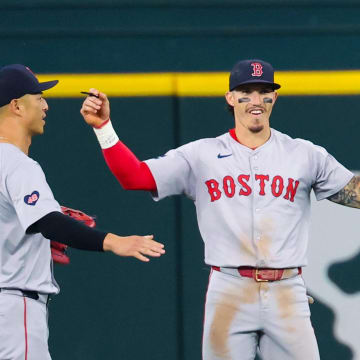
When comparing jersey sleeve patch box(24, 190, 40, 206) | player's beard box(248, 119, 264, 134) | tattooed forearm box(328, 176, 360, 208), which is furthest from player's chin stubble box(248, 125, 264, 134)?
jersey sleeve patch box(24, 190, 40, 206)

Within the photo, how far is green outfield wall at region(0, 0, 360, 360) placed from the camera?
577cm

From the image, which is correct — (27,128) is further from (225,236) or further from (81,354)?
(81,354)

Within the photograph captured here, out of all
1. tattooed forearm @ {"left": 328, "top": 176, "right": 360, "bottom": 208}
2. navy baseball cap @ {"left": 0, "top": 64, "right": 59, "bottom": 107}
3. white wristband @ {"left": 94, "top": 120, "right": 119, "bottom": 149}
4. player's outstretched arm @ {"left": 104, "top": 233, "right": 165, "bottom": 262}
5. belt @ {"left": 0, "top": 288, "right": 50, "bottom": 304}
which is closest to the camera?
player's outstretched arm @ {"left": 104, "top": 233, "right": 165, "bottom": 262}

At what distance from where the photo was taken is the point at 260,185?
4.88m

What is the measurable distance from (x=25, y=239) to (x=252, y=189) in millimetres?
1077

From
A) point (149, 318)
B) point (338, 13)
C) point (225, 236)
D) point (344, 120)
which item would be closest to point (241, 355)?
point (225, 236)

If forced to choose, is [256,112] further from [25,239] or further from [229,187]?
[25,239]

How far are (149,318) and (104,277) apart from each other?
0.32 meters

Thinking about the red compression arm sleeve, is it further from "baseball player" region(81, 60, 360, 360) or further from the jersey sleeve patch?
the jersey sleeve patch

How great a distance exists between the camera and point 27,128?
15.0 feet

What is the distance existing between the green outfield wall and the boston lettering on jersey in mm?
886

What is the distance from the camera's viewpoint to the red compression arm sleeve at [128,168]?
478 cm

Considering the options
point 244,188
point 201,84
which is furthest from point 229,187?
point 201,84

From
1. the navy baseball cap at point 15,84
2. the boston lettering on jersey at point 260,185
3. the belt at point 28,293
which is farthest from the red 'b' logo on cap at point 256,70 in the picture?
the belt at point 28,293
